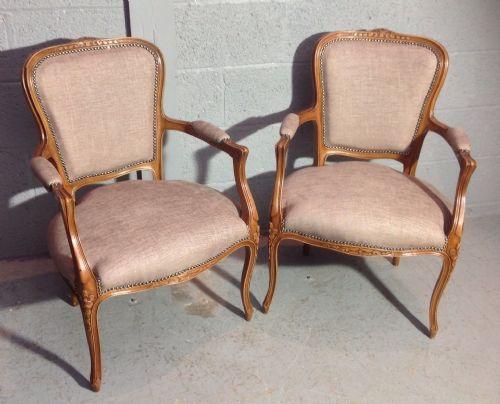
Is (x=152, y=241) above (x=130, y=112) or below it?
below

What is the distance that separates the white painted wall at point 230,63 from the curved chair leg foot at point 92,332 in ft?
2.49

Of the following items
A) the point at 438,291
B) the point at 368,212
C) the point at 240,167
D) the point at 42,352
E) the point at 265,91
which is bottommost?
the point at 42,352

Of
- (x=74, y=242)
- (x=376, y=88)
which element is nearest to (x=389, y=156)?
(x=376, y=88)

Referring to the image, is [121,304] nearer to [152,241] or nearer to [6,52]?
[152,241]

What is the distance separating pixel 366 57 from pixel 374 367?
3.46 feet

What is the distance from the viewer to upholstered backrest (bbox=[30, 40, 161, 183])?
1.73 m

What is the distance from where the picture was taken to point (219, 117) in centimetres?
220

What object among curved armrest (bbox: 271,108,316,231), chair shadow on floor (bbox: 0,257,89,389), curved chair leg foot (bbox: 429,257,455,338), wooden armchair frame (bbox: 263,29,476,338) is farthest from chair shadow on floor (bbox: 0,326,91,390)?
curved chair leg foot (bbox: 429,257,455,338)

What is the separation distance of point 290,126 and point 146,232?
60cm

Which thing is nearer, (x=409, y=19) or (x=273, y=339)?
(x=273, y=339)

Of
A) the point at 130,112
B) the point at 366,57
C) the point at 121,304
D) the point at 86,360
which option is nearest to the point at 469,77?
the point at 366,57

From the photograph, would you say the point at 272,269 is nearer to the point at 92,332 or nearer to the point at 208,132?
the point at 208,132

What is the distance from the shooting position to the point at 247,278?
75.7 inches

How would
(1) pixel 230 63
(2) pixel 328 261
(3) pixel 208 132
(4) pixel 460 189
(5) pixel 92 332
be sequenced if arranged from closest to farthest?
(5) pixel 92 332, (4) pixel 460 189, (3) pixel 208 132, (1) pixel 230 63, (2) pixel 328 261
